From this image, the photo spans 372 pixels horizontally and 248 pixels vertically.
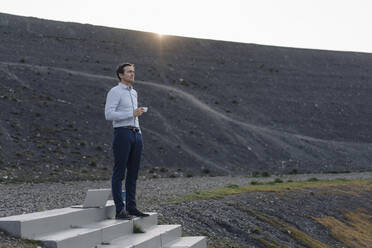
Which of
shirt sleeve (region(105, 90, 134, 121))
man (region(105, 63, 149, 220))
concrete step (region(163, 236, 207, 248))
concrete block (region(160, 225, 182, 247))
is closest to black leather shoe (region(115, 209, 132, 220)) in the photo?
man (region(105, 63, 149, 220))

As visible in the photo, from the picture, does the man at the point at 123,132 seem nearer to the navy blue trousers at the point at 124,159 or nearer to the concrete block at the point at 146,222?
the navy blue trousers at the point at 124,159

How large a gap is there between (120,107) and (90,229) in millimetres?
1930

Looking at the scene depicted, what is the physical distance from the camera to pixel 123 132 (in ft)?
30.3

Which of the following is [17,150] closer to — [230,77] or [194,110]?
[194,110]

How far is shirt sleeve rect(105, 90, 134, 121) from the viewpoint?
362 inches

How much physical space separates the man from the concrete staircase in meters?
0.33

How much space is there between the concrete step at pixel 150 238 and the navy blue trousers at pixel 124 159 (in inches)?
22.8

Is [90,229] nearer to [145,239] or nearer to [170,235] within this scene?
[145,239]

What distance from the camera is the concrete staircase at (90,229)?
24.9ft

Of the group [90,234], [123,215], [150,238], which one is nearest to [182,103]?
[123,215]

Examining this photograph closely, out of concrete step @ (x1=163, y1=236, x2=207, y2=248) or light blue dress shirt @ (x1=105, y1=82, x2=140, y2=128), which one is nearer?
light blue dress shirt @ (x1=105, y1=82, x2=140, y2=128)

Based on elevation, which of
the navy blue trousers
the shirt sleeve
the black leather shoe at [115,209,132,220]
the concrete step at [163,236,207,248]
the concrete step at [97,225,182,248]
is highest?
the shirt sleeve

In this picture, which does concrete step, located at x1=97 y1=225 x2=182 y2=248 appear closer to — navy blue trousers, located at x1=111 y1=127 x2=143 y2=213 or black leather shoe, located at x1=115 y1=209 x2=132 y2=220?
black leather shoe, located at x1=115 y1=209 x2=132 y2=220

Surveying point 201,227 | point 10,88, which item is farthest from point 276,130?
point 201,227
